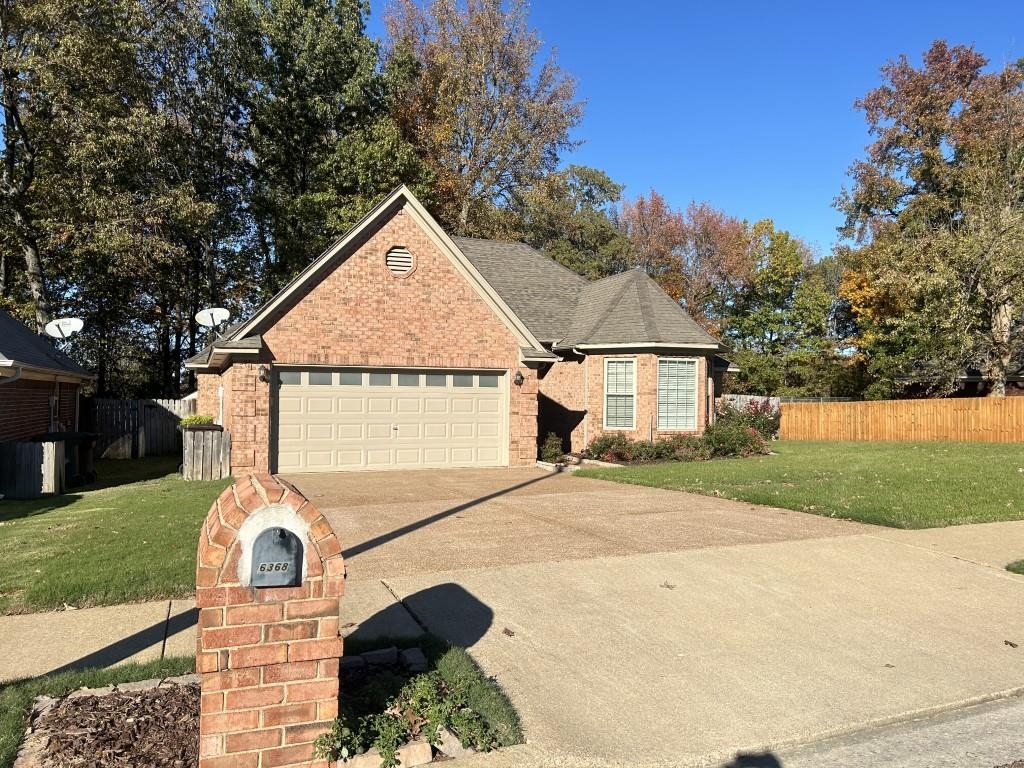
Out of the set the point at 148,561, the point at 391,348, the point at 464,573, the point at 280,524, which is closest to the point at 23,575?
the point at 148,561

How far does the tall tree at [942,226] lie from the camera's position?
25.2 meters

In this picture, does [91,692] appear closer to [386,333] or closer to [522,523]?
[522,523]

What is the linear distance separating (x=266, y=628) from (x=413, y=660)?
5.02 feet

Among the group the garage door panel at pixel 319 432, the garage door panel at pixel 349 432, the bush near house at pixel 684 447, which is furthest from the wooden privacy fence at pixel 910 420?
the garage door panel at pixel 319 432

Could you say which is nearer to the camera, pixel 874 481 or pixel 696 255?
pixel 874 481

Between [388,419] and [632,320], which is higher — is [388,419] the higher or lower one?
the lower one

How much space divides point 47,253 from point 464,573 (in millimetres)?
26596

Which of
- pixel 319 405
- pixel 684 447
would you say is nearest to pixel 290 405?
pixel 319 405

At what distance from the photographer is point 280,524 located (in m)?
3.29

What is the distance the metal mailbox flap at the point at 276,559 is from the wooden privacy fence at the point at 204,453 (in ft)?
40.8

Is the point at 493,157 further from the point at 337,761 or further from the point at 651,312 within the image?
the point at 337,761

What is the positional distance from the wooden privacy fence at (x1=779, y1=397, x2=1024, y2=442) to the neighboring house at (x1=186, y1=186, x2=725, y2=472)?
Result: 34.4 ft

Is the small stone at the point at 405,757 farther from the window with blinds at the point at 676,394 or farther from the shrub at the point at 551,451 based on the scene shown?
the window with blinds at the point at 676,394

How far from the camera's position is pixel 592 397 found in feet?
65.2
